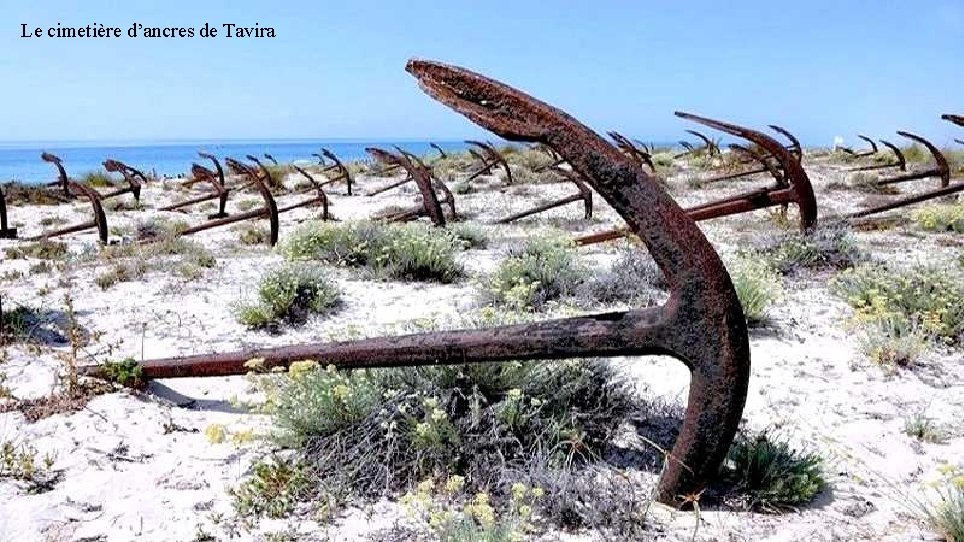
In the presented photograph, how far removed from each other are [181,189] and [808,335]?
14.8 metres

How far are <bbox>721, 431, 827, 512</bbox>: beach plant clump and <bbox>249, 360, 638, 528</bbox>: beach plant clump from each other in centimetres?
53

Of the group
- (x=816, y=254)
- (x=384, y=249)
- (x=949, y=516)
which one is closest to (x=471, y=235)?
(x=384, y=249)

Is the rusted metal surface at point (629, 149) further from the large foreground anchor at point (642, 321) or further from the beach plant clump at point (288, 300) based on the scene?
the large foreground anchor at point (642, 321)

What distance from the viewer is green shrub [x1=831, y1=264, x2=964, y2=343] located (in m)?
4.21

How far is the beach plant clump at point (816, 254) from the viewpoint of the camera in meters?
6.29

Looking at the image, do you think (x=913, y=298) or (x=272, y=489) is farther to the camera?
(x=913, y=298)

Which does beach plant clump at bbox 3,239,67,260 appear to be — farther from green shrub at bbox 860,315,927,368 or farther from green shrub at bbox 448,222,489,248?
green shrub at bbox 860,315,927,368

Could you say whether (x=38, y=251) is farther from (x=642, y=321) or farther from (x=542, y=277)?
(x=642, y=321)

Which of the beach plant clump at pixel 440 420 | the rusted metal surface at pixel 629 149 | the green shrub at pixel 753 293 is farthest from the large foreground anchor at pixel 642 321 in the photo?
the rusted metal surface at pixel 629 149

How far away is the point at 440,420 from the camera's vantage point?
9.19 feet

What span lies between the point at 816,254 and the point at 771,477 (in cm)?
424

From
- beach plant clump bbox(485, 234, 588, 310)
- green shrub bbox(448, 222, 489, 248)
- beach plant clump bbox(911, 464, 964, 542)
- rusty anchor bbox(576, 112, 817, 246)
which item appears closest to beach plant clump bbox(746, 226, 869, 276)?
rusty anchor bbox(576, 112, 817, 246)

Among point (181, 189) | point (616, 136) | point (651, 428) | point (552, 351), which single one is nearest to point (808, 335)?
point (651, 428)

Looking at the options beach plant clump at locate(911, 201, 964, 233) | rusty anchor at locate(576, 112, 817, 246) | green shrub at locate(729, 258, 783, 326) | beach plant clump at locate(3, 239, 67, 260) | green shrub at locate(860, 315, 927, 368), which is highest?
rusty anchor at locate(576, 112, 817, 246)
